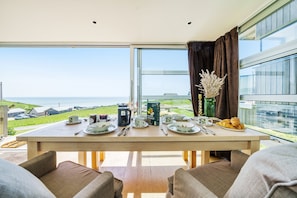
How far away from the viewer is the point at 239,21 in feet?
6.31

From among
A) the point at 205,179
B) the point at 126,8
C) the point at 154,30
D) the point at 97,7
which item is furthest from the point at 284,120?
the point at 97,7

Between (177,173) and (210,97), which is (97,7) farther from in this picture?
(177,173)

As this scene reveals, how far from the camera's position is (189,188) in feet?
2.49

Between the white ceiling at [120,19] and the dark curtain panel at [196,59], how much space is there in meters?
0.14

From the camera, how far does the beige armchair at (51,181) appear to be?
47 cm

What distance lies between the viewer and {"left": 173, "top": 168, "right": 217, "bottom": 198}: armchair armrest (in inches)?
27.2

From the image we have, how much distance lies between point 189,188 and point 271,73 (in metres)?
1.73

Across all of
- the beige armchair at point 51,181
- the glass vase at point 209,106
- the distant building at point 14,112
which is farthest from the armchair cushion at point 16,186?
the distant building at point 14,112

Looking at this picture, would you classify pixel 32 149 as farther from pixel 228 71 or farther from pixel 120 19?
pixel 228 71

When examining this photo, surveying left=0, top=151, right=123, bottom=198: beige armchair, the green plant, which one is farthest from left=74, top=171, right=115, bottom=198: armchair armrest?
the green plant

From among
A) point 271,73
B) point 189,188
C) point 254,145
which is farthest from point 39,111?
point 271,73

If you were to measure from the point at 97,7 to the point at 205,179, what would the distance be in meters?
2.15

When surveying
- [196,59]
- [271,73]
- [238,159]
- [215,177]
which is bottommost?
[215,177]

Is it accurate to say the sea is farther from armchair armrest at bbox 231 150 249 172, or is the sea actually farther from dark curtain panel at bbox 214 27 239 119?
dark curtain panel at bbox 214 27 239 119
